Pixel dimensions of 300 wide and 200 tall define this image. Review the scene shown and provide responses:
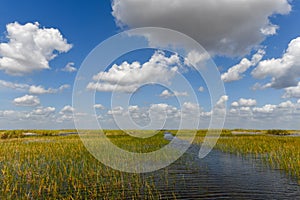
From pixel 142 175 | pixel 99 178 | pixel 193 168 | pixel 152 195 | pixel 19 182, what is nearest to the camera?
pixel 152 195

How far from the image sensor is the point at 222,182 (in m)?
11.6

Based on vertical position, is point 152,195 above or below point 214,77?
below

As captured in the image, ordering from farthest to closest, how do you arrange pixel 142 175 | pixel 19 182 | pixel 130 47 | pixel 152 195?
pixel 130 47 → pixel 142 175 → pixel 19 182 → pixel 152 195

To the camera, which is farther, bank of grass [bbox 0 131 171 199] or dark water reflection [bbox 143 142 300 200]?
dark water reflection [bbox 143 142 300 200]

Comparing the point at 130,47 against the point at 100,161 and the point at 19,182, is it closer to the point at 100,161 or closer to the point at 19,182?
the point at 100,161

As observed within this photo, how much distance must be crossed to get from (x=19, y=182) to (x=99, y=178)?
361 centimetres

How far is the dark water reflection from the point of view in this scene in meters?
9.72

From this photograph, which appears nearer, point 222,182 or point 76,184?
point 76,184

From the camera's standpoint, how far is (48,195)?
9.50 m

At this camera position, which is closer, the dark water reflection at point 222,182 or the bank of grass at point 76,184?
the bank of grass at point 76,184

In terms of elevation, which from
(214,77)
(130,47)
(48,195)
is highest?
(130,47)

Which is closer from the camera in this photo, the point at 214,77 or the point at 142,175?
the point at 142,175

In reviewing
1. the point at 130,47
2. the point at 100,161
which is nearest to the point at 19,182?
the point at 100,161

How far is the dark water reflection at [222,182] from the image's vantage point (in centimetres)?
972
